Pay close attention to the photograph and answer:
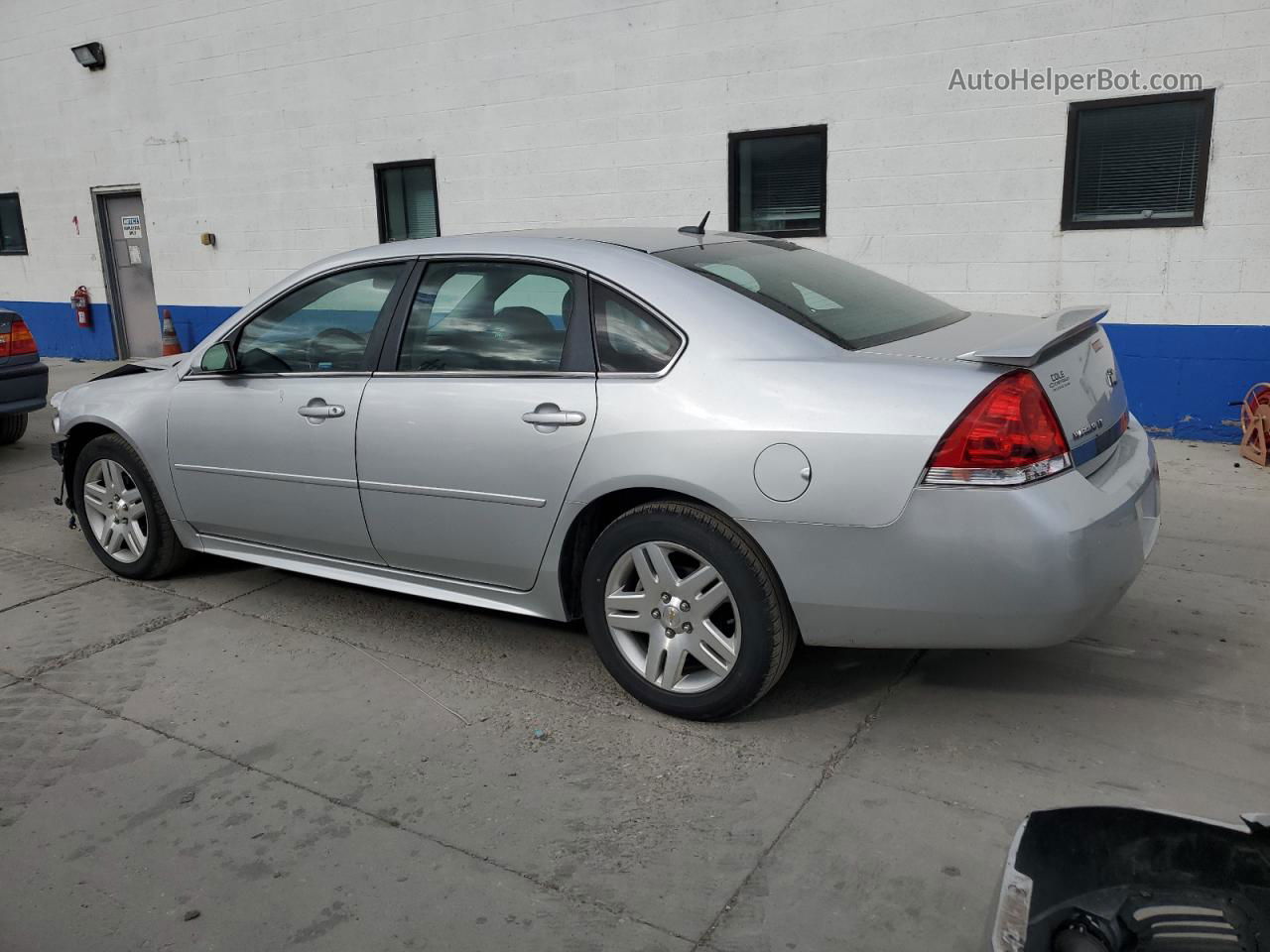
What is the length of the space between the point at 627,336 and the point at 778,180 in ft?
19.1

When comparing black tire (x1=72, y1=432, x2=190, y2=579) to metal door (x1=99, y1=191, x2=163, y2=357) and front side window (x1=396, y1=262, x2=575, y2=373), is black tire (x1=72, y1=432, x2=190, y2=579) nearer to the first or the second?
front side window (x1=396, y1=262, x2=575, y2=373)

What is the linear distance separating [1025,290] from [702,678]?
5536 mm

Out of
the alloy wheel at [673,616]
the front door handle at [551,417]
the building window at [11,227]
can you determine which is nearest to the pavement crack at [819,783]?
the alloy wheel at [673,616]

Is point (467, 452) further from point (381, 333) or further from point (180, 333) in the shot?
point (180, 333)

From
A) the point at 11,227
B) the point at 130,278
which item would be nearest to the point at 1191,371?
the point at 130,278

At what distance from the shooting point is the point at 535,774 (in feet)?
10.5

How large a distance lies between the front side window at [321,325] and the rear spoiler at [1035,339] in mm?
2182

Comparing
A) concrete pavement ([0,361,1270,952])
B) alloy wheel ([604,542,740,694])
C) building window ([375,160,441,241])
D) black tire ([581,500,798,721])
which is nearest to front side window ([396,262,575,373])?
black tire ([581,500,798,721])

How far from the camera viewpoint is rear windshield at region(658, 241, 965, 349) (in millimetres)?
3414

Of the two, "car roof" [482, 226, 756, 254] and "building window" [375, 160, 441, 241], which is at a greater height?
"building window" [375, 160, 441, 241]

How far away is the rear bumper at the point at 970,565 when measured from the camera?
288 centimetres

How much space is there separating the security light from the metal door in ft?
5.21

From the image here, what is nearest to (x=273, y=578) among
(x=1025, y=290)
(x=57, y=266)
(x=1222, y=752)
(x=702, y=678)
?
(x=702, y=678)

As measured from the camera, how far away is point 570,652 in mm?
4098
